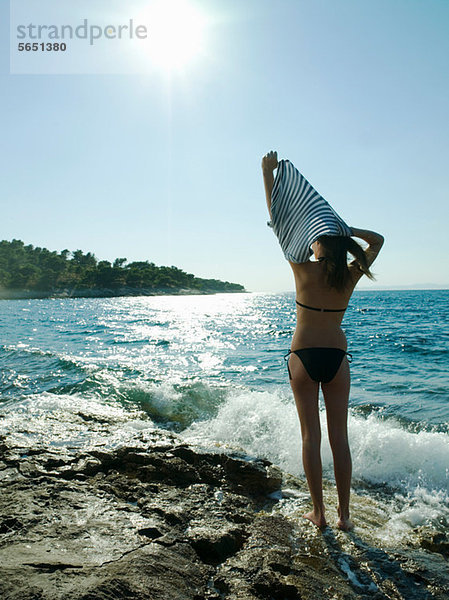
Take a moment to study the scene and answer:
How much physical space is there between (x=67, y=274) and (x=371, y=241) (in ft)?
406

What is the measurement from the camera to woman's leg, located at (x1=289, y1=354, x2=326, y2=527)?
10.4ft

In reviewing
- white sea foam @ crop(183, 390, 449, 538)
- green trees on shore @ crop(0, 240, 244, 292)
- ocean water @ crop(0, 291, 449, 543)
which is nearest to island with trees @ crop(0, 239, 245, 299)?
green trees on shore @ crop(0, 240, 244, 292)

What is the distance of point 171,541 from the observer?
256 cm

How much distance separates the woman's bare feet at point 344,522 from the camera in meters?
3.11

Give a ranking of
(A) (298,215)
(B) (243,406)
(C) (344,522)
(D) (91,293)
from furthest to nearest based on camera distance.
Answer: (D) (91,293) < (B) (243,406) < (C) (344,522) < (A) (298,215)

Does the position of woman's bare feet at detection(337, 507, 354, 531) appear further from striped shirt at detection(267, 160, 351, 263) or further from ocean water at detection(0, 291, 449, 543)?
striped shirt at detection(267, 160, 351, 263)

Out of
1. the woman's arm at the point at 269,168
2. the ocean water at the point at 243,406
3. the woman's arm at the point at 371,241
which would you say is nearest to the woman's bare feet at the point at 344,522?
the ocean water at the point at 243,406

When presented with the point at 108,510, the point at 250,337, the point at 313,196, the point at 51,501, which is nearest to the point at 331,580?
the point at 108,510

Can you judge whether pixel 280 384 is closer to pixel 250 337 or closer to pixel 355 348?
pixel 355 348

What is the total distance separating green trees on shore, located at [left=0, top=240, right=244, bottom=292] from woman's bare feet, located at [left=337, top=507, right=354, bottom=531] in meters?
113

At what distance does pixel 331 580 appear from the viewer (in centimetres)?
237

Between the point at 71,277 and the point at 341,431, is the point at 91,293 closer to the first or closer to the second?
the point at 71,277

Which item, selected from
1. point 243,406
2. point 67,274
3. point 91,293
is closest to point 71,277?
point 67,274

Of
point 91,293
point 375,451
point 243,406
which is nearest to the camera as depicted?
point 375,451
